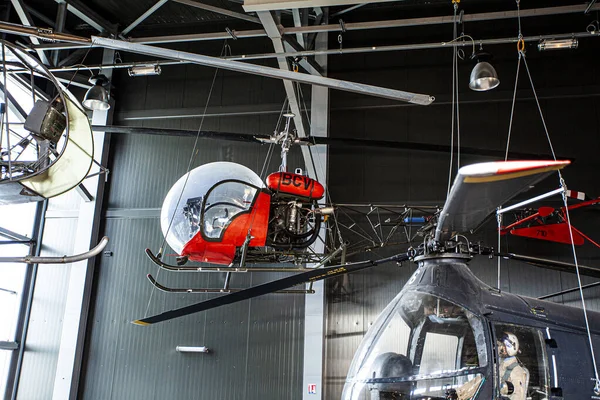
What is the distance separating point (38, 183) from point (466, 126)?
7.79 meters

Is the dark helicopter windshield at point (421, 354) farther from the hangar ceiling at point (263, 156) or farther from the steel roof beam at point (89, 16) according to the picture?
the steel roof beam at point (89, 16)

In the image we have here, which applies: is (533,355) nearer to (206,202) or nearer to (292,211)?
(292,211)

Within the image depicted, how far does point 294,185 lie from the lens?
6348mm

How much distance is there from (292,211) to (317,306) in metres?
3.01

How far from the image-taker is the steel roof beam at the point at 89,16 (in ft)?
31.6

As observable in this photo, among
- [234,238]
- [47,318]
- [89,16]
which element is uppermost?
[89,16]

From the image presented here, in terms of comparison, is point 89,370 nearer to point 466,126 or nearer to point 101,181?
point 101,181

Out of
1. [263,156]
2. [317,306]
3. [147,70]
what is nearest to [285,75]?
[147,70]

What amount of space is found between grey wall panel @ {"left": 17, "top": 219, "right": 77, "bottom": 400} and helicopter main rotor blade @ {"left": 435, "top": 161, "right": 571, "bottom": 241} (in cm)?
913

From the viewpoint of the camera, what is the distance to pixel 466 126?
31.4 feet

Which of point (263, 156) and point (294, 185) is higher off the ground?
point (263, 156)

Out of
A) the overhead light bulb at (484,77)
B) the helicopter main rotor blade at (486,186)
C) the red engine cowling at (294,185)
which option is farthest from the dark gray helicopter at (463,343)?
the overhead light bulb at (484,77)

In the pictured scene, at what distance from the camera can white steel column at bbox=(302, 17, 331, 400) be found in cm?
856

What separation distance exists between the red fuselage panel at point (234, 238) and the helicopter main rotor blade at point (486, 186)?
11.2 feet
